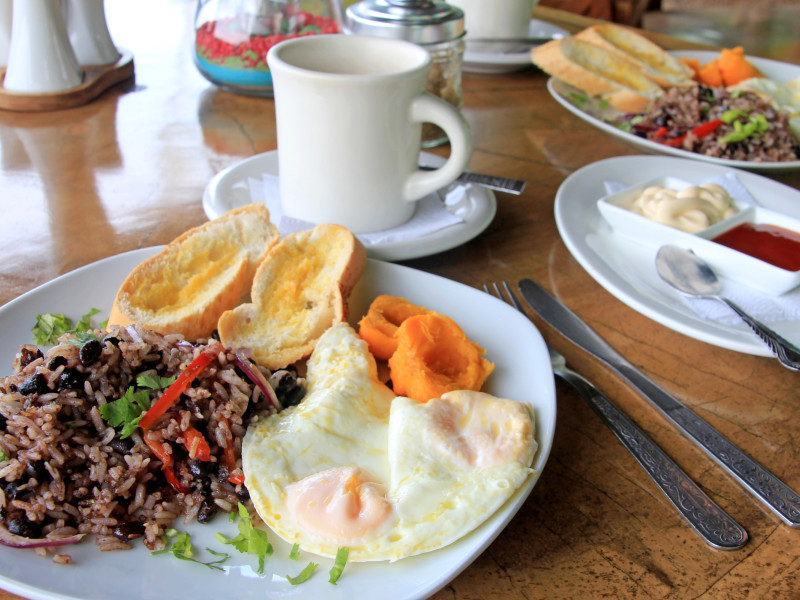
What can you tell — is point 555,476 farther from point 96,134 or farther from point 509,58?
point 509,58

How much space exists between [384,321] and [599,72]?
2.33m

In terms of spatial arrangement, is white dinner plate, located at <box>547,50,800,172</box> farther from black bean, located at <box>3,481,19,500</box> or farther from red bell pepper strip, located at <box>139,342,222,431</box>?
black bean, located at <box>3,481,19,500</box>

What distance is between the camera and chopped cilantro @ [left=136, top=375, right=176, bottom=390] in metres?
1.29

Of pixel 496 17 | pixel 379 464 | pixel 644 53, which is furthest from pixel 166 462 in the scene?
pixel 644 53

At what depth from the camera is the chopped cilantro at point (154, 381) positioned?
1.29 m

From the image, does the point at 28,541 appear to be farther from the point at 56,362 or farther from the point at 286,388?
the point at 286,388

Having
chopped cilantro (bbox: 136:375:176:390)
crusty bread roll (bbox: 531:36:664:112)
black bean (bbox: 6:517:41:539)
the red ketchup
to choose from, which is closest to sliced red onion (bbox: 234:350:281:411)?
chopped cilantro (bbox: 136:375:176:390)

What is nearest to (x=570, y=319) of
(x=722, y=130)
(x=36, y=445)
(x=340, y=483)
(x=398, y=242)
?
(x=398, y=242)

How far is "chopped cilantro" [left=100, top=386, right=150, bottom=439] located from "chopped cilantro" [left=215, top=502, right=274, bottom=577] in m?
0.28

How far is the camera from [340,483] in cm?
116

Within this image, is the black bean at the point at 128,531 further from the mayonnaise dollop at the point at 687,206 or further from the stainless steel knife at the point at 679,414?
the mayonnaise dollop at the point at 687,206

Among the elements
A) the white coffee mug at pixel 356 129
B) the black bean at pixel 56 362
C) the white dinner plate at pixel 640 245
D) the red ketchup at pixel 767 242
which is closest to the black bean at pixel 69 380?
the black bean at pixel 56 362

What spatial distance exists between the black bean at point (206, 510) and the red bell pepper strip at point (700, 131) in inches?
97.4

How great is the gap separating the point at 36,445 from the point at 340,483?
570mm
